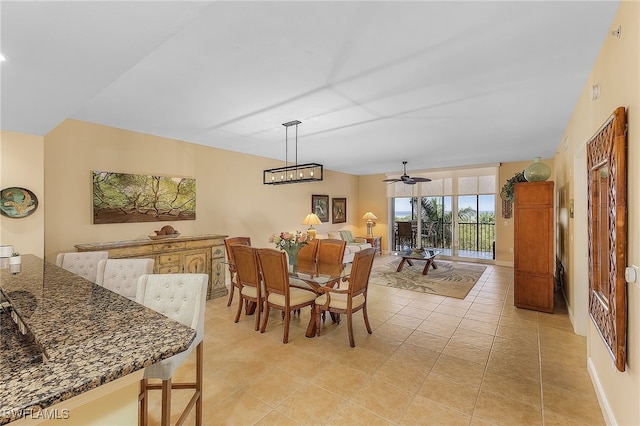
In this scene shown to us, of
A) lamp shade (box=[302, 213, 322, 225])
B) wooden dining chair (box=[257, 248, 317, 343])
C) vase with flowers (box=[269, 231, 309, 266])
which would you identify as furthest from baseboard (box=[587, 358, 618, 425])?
lamp shade (box=[302, 213, 322, 225])

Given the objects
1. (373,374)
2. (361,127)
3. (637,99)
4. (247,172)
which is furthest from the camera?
(247,172)

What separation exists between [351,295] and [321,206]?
5242 millimetres

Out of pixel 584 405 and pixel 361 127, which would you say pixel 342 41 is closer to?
pixel 361 127

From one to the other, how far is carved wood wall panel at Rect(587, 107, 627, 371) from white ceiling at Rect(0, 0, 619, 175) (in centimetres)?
88

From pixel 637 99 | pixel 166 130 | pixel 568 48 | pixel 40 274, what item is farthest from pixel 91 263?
pixel 568 48

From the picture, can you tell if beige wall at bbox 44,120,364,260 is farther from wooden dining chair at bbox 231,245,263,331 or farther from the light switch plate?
the light switch plate

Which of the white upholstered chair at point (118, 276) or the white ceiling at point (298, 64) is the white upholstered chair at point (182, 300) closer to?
the white upholstered chair at point (118, 276)

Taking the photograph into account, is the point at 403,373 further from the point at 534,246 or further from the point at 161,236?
the point at 161,236

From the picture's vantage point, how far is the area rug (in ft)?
17.1

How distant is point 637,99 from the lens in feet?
4.76

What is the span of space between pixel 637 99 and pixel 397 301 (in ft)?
12.3

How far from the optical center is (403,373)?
8.44ft

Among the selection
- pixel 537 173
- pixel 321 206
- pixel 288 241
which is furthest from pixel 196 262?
pixel 537 173

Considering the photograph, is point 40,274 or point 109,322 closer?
point 109,322
